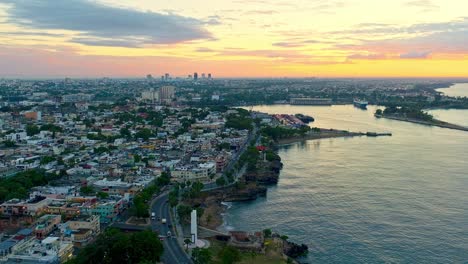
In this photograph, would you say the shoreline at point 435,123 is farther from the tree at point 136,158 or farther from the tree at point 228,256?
the tree at point 228,256

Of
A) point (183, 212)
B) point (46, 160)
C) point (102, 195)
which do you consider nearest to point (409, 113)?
point (46, 160)

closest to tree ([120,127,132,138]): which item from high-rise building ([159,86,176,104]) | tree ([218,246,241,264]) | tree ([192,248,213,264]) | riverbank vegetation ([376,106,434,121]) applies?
tree ([192,248,213,264])

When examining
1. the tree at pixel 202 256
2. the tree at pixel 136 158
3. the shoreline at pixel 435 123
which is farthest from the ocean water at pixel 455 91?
the tree at pixel 202 256

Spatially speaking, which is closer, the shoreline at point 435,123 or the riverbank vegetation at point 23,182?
the riverbank vegetation at point 23,182

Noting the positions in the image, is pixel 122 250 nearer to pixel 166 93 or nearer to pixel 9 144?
pixel 9 144

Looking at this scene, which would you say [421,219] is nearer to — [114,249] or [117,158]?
[114,249]

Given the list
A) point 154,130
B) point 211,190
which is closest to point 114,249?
point 211,190
